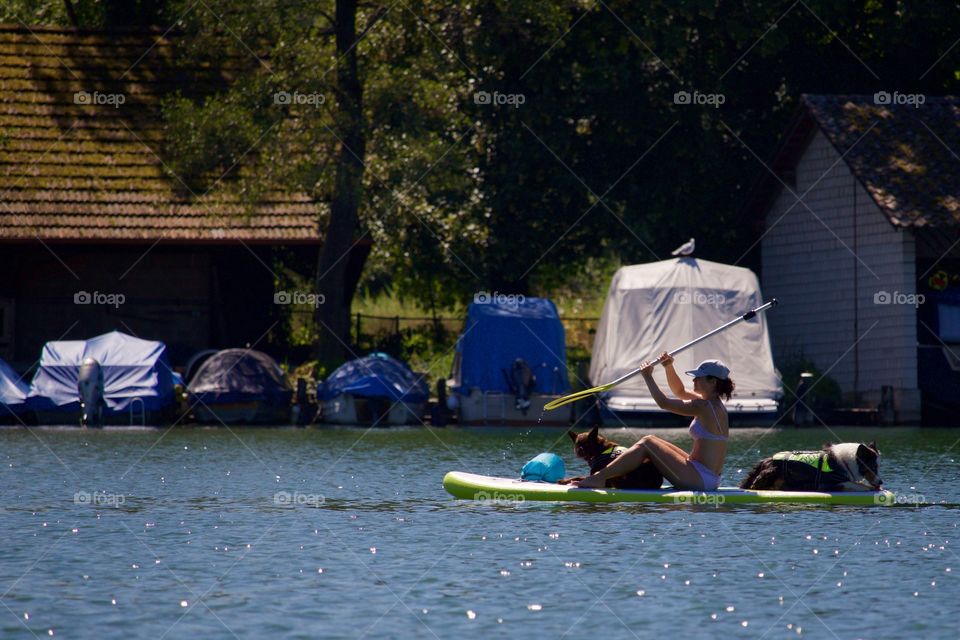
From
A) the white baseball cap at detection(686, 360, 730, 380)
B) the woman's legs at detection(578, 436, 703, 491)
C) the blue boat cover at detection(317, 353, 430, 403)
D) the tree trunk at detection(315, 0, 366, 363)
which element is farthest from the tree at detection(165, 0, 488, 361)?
the white baseball cap at detection(686, 360, 730, 380)

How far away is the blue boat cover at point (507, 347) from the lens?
3183 cm

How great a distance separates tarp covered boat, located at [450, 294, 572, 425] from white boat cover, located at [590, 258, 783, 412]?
117 cm

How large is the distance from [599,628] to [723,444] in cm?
626

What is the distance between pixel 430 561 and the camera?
43.1 feet

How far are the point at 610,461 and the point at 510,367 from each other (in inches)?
590

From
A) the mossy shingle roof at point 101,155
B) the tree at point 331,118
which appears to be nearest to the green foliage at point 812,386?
the tree at point 331,118

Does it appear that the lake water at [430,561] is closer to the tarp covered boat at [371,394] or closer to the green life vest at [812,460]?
the green life vest at [812,460]

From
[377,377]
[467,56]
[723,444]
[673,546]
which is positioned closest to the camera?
[673,546]

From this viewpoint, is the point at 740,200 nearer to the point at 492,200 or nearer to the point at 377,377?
the point at 492,200

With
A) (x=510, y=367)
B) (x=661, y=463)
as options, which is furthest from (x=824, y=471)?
(x=510, y=367)

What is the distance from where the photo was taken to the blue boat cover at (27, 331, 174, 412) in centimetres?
3069

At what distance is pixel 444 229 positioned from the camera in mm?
37562

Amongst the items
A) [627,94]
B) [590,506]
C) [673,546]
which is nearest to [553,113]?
[627,94]

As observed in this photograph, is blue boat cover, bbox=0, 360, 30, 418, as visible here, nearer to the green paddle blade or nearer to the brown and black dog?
the green paddle blade
